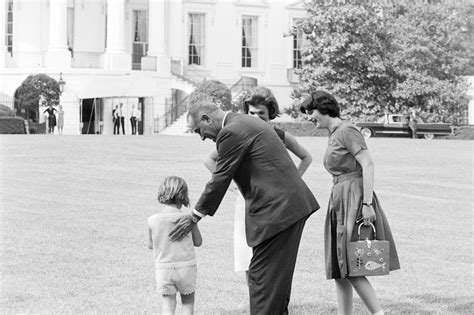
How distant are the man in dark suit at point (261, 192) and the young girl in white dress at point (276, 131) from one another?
972 mm

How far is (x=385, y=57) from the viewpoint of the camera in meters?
46.4

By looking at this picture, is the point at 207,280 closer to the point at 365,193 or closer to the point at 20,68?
the point at 365,193

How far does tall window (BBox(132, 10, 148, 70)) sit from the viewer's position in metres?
53.4

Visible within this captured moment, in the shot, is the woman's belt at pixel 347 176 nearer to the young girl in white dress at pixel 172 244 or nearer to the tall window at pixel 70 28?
the young girl in white dress at pixel 172 244

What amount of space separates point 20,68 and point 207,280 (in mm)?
40219

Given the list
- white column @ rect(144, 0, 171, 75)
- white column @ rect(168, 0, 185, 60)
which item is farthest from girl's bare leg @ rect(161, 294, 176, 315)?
white column @ rect(168, 0, 185, 60)

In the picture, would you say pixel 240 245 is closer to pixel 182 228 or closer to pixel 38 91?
pixel 182 228

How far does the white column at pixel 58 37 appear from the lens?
47750 mm

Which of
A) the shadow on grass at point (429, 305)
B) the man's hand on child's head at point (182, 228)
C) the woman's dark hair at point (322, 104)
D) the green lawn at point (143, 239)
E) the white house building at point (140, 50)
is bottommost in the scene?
the shadow on grass at point (429, 305)

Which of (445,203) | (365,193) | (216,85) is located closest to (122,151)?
(445,203)

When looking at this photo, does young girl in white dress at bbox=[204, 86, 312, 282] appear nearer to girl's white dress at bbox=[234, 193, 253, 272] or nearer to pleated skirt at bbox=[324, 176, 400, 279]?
girl's white dress at bbox=[234, 193, 253, 272]

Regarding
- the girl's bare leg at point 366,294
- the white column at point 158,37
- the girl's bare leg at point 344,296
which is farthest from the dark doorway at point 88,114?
the girl's bare leg at point 366,294

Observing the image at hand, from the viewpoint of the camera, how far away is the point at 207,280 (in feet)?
32.3

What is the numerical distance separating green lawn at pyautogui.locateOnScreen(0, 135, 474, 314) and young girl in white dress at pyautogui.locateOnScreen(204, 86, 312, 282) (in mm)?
705
